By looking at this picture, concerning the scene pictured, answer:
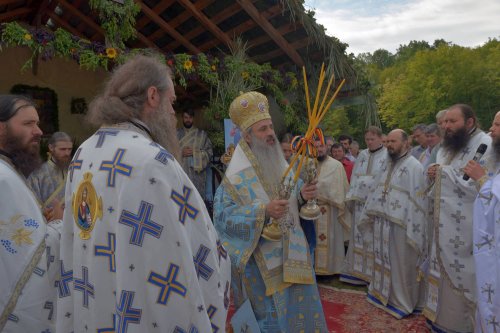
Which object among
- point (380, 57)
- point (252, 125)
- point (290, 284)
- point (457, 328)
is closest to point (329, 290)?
point (457, 328)

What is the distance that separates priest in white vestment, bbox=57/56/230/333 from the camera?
134cm

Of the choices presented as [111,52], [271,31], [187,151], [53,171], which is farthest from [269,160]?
[271,31]

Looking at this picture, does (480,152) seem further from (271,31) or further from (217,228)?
(271,31)

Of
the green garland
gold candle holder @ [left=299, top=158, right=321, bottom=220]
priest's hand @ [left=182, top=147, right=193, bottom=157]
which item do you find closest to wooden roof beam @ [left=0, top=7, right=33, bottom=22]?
the green garland

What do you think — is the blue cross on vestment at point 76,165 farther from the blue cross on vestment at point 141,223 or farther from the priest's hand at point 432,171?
the priest's hand at point 432,171

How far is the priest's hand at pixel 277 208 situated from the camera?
2514 mm

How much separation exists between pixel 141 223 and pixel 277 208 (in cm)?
129

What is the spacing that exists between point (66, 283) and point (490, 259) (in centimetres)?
241

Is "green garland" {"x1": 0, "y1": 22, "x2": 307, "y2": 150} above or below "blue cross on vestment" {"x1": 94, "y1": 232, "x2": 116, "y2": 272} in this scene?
above

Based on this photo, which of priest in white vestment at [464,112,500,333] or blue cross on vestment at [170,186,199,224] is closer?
blue cross on vestment at [170,186,199,224]

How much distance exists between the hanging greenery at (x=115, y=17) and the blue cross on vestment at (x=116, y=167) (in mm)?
4502

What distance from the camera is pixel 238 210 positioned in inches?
108

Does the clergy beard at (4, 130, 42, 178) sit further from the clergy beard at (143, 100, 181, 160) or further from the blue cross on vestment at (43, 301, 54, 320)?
the clergy beard at (143, 100, 181, 160)

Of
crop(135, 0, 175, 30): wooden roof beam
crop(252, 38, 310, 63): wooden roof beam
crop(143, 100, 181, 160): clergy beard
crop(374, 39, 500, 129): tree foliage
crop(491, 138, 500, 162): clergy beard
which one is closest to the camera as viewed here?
crop(143, 100, 181, 160): clergy beard
